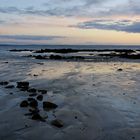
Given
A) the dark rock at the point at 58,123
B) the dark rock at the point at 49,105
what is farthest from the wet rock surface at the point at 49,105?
the dark rock at the point at 58,123

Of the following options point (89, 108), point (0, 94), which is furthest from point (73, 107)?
point (0, 94)

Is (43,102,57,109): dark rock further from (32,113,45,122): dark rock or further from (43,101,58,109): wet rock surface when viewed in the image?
(32,113,45,122): dark rock

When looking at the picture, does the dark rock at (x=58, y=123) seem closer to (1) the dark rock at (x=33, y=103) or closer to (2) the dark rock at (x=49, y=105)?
(2) the dark rock at (x=49, y=105)

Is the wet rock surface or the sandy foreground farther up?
the wet rock surface

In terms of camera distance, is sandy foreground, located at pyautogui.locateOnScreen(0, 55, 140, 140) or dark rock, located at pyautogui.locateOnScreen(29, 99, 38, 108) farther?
dark rock, located at pyautogui.locateOnScreen(29, 99, 38, 108)

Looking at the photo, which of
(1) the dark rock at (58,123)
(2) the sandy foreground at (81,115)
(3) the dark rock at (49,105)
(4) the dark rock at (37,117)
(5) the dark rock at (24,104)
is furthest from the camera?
(5) the dark rock at (24,104)

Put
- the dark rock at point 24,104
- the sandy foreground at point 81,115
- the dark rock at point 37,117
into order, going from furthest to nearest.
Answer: the dark rock at point 24,104 < the dark rock at point 37,117 < the sandy foreground at point 81,115

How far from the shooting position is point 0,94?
1661 centimetres

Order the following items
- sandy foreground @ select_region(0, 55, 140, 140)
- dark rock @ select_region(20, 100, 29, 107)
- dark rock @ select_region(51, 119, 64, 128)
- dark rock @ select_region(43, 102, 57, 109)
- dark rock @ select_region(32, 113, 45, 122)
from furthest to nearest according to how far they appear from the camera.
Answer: dark rock @ select_region(20, 100, 29, 107), dark rock @ select_region(43, 102, 57, 109), dark rock @ select_region(32, 113, 45, 122), dark rock @ select_region(51, 119, 64, 128), sandy foreground @ select_region(0, 55, 140, 140)

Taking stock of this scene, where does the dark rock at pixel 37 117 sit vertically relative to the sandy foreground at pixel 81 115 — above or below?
above

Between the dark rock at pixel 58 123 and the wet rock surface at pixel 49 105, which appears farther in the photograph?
the wet rock surface at pixel 49 105

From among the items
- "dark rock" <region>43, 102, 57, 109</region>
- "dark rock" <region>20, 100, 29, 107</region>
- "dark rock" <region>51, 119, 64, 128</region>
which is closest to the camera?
"dark rock" <region>51, 119, 64, 128</region>

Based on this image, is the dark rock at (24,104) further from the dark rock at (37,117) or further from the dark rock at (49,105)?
the dark rock at (37,117)

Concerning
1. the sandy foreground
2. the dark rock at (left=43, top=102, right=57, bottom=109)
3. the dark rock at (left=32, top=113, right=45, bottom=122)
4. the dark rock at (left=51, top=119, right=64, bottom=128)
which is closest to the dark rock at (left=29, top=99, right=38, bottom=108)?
the dark rock at (left=43, top=102, right=57, bottom=109)
